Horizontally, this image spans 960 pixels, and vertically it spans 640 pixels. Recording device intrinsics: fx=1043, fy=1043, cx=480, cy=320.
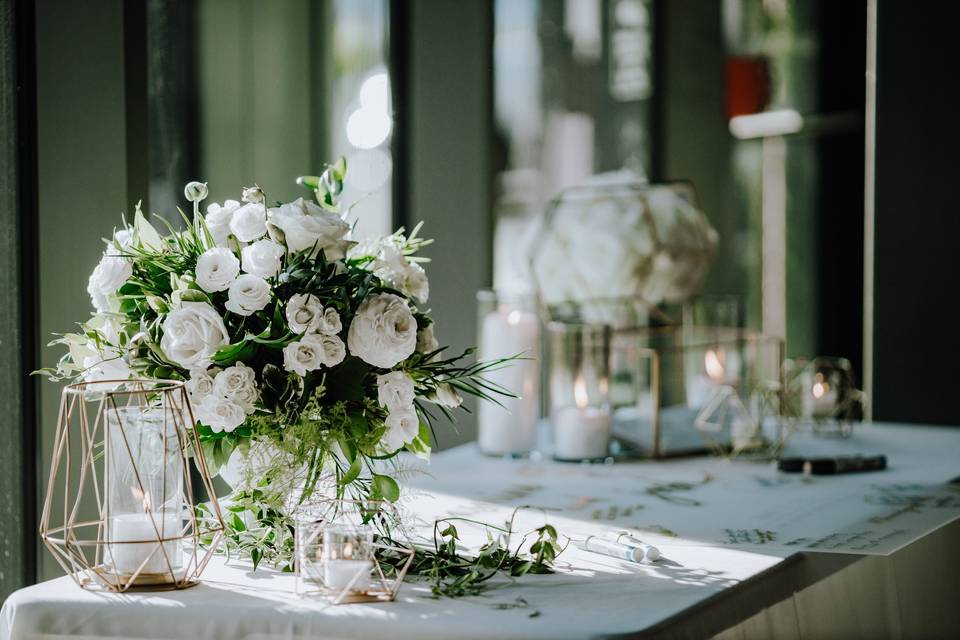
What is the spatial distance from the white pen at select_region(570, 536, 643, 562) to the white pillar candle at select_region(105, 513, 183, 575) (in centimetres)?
48

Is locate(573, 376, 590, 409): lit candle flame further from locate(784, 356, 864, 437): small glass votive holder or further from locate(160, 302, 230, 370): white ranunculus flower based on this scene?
locate(160, 302, 230, 370): white ranunculus flower

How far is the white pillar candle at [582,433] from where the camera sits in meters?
1.86

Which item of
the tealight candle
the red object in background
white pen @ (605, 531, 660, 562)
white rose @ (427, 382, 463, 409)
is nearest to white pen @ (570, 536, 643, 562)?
white pen @ (605, 531, 660, 562)

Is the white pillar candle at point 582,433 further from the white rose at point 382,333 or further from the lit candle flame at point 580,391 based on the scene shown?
the white rose at point 382,333

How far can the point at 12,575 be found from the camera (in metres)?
1.42

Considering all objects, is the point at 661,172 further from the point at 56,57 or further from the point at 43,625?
the point at 43,625

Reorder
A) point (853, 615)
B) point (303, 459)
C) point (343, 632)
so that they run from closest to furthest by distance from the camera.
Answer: point (343, 632) < point (303, 459) < point (853, 615)

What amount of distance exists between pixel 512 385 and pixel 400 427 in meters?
0.85

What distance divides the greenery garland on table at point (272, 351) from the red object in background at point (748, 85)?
255cm

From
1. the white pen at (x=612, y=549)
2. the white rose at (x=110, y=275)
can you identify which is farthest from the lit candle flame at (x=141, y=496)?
the white pen at (x=612, y=549)

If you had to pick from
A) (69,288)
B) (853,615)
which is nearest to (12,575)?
(69,288)

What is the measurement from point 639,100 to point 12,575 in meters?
2.45

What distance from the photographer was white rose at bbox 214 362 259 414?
3.41ft

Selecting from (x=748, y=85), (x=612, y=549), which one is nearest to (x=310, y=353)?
(x=612, y=549)
